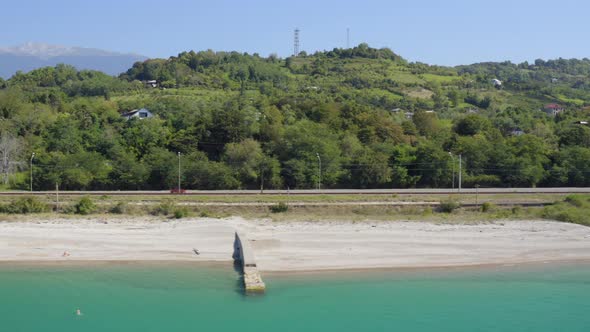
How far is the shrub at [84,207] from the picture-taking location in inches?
1419

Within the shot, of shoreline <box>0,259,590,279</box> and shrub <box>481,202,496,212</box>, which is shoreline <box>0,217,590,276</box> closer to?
shoreline <box>0,259,590,279</box>

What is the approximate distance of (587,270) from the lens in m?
27.3

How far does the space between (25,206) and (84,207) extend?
3228 mm

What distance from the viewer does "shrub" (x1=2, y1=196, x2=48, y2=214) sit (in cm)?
3550

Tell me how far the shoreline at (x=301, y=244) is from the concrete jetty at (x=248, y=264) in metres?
0.39

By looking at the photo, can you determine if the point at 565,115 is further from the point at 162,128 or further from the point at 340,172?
the point at 162,128

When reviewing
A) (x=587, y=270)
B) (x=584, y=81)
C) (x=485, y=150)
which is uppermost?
(x=584, y=81)

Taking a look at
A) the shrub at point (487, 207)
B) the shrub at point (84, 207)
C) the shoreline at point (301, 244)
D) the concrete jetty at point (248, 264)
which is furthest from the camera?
the shrub at point (487, 207)

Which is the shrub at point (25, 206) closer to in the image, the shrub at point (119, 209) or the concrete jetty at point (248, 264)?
the shrub at point (119, 209)

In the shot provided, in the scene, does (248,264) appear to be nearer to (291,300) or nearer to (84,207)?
(291,300)

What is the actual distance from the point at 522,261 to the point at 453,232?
4226 mm

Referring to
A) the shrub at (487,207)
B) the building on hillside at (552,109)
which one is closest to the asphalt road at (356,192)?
the shrub at (487,207)

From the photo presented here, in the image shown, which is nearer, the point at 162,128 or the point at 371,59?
the point at 162,128

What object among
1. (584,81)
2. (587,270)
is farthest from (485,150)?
(584,81)
